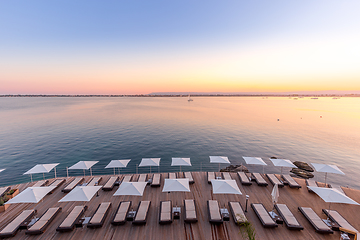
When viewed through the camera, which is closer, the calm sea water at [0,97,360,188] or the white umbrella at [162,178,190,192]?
the white umbrella at [162,178,190,192]

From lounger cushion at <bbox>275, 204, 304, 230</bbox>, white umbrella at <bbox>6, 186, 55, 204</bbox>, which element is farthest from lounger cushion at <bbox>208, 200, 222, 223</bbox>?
white umbrella at <bbox>6, 186, 55, 204</bbox>

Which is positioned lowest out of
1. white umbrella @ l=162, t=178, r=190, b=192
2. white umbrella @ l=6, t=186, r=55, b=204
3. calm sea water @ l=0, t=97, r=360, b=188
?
calm sea water @ l=0, t=97, r=360, b=188

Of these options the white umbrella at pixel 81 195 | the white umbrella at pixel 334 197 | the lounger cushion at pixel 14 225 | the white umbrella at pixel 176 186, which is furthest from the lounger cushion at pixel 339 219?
the lounger cushion at pixel 14 225

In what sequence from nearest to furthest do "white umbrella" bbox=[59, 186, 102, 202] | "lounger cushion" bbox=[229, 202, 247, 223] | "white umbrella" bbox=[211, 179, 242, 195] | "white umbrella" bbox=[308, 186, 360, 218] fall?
"white umbrella" bbox=[308, 186, 360, 218] < "white umbrella" bbox=[59, 186, 102, 202] < "lounger cushion" bbox=[229, 202, 247, 223] < "white umbrella" bbox=[211, 179, 242, 195]

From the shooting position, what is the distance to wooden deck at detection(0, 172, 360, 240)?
9508 mm

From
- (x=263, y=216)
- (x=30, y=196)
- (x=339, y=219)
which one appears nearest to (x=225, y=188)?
(x=263, y=216)

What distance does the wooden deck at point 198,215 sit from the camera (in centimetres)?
951

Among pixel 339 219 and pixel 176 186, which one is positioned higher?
pixel 176 186

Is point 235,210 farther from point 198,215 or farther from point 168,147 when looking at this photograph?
point 168,147

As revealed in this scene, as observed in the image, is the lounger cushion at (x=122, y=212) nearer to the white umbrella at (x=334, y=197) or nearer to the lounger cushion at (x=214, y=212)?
the lounger cushion at (x=214, y=212)

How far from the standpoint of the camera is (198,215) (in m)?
11.1

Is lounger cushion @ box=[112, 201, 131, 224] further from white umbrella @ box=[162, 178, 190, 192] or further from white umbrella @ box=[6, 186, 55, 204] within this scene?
white umbrella @ box=[6, 186, 55, 204]

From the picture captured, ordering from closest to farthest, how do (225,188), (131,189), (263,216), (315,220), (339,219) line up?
1. (315,220)
2. (339,219)
3. (263,216)
4. (131,189)
5. (225,188)

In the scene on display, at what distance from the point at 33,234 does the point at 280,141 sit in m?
46.4
